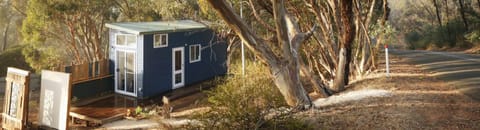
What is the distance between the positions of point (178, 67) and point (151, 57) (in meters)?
1.62

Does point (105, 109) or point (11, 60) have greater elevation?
point (11, 60)

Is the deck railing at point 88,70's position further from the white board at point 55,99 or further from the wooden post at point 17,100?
the white board at point 55,99

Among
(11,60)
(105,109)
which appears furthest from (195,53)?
(11,60)

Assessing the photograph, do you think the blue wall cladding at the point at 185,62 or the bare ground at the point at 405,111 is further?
the blue wall cladding at the point at 185,62

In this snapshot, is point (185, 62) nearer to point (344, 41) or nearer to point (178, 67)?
point (178, 67)

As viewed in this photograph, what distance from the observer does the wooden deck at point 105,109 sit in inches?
365

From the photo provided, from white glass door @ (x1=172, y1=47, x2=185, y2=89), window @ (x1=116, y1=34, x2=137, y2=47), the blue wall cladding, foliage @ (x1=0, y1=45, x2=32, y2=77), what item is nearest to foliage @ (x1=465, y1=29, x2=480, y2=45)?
the blue wall cladding

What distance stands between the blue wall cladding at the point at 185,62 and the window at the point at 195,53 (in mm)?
156

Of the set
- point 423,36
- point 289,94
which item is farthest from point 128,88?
point 423,36

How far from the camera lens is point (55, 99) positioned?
24.2 ft

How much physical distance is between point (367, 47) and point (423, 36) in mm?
25783

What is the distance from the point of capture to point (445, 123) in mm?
5180

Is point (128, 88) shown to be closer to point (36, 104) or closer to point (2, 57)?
point (36, 104)

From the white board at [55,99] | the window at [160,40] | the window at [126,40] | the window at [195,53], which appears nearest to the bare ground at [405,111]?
the white board at [55,99]
